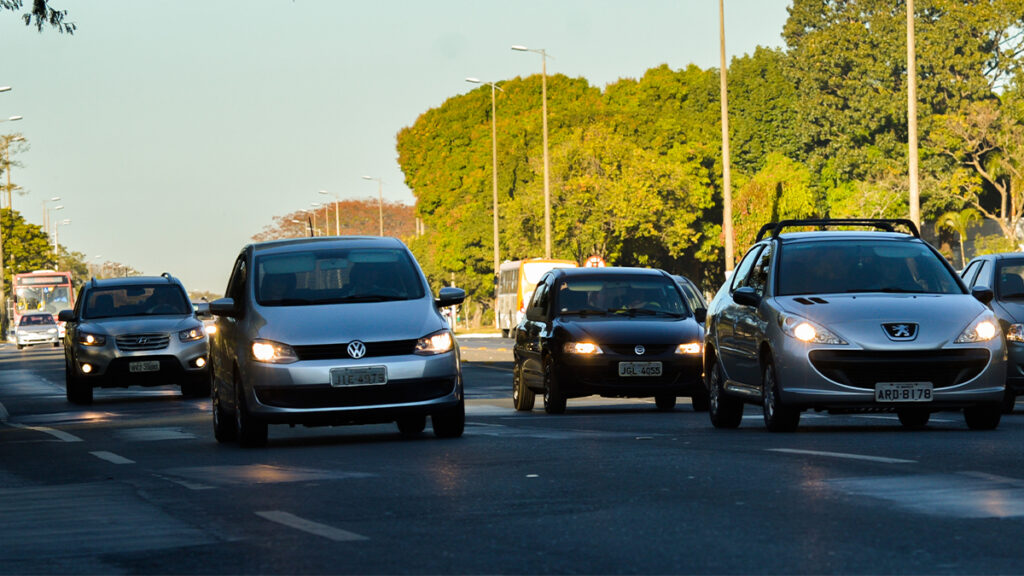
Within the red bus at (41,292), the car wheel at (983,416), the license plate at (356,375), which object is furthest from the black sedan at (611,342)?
the red bus at (41,292)

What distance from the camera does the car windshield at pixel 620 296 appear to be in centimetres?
2011

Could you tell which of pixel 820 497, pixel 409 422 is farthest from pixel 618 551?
pixel 409 422

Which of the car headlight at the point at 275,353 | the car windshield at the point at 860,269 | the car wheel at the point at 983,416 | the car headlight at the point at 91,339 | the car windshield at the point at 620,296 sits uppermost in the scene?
the car windshield at the point at 860,269

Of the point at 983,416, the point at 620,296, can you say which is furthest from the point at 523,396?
the point at 983,416

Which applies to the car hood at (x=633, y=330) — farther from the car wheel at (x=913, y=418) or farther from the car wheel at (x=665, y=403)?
the car wheel at (x=913, y=418)

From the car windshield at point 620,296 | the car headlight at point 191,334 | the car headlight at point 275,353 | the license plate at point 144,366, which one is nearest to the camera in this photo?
the car headlight at point 275,353

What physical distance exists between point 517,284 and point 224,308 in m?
48.4

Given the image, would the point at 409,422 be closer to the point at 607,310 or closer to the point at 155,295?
the point at 607,310

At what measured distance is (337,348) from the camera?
1462 cm

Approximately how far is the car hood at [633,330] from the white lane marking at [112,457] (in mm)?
6004

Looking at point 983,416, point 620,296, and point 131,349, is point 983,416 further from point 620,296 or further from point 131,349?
point 131,349

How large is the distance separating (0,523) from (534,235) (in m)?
70.1

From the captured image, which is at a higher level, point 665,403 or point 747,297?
point 747,297

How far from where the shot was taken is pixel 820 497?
378 inches
